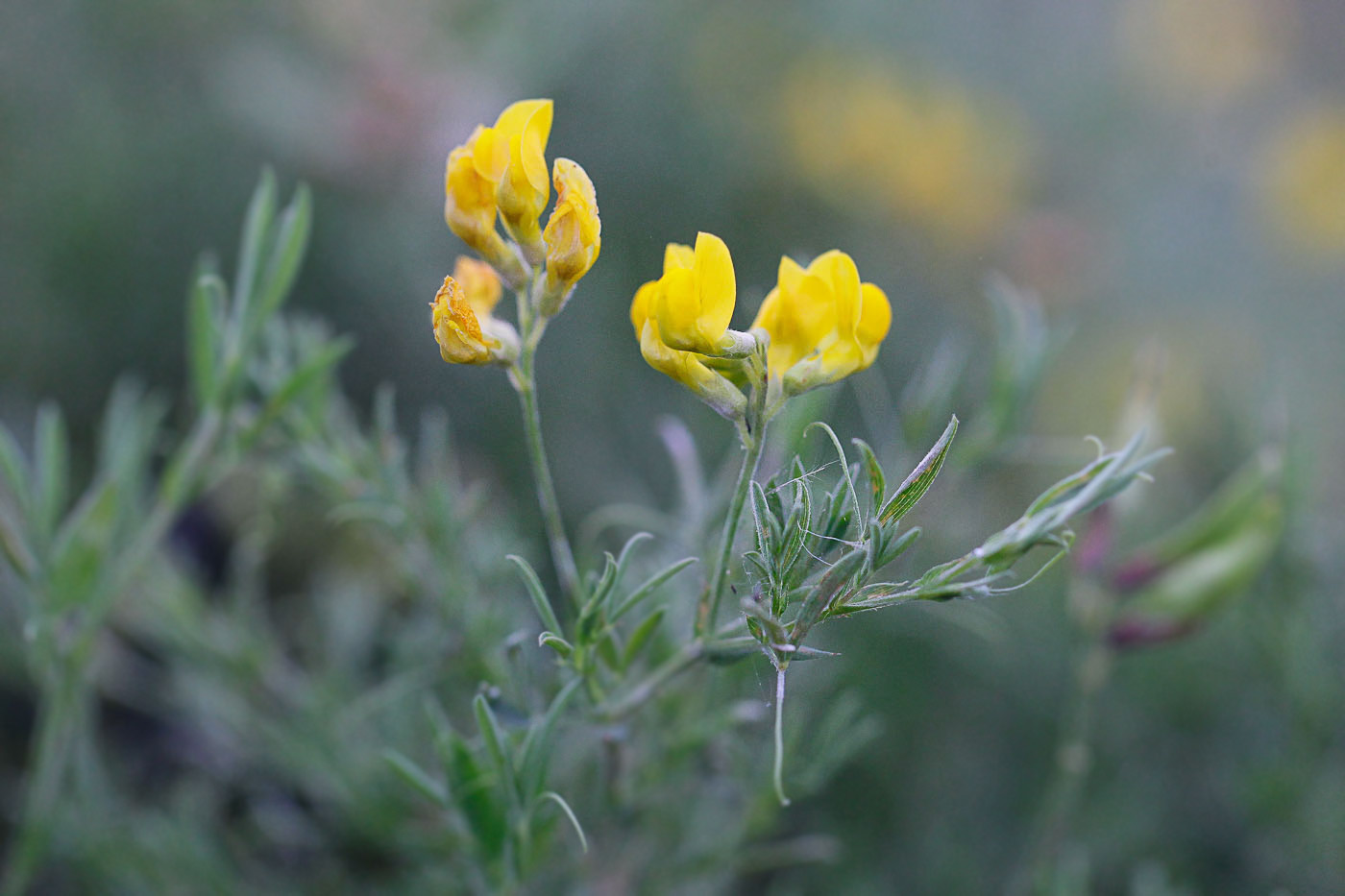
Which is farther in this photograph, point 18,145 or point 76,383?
point 18,145

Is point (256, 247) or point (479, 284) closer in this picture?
point (479, 284)

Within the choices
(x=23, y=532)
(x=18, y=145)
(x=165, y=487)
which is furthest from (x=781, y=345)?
(x=18, y=145)

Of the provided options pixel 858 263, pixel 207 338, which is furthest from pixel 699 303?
pixel 858 263

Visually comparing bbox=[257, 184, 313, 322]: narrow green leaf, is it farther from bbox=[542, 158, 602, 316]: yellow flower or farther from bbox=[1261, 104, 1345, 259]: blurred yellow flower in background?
bbox=[1261, 104, 1345, 259]: blurred yellow flower in background

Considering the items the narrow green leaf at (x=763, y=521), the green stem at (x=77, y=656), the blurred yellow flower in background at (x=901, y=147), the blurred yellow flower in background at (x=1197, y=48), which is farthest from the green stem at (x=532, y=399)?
the blurred yellow flower in background at (x=1197, y=48)

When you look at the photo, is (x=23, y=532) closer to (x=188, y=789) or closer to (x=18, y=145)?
(x=188, y=789)

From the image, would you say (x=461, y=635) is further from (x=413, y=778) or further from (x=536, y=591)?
(x=536, y=591)
